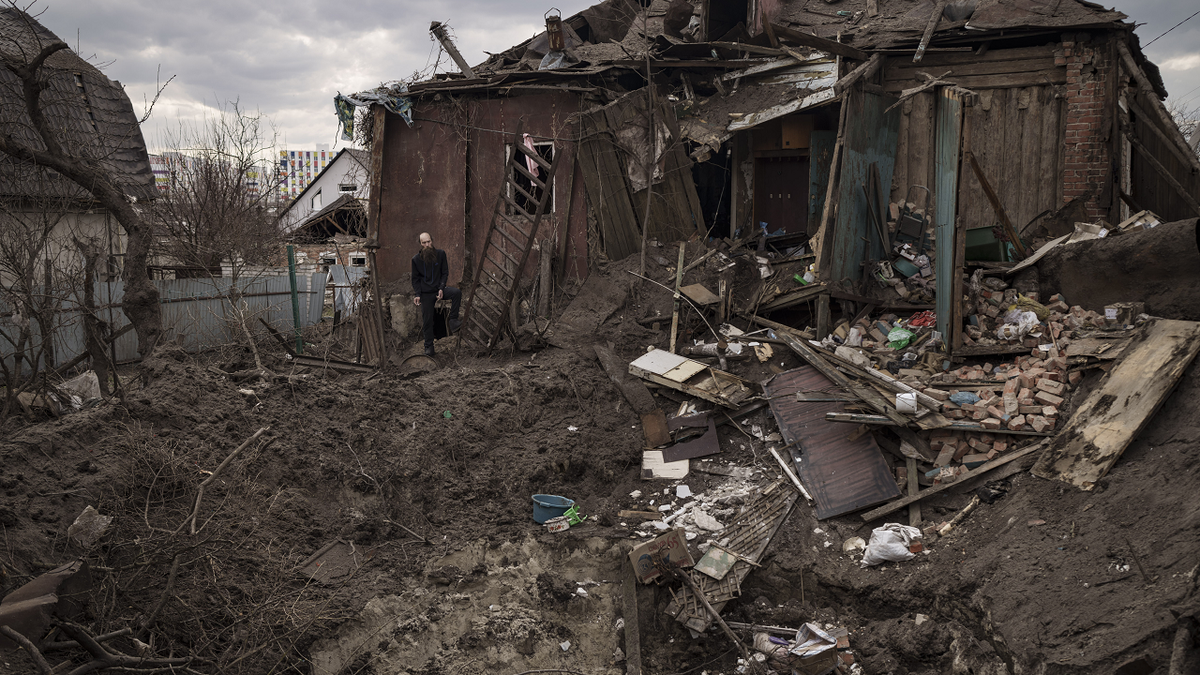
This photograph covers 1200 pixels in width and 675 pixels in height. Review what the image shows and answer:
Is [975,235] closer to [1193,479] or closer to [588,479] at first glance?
[1193,479]

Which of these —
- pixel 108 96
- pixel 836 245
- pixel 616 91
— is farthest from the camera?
pixel 108 96

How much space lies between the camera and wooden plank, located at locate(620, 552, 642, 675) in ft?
17.0

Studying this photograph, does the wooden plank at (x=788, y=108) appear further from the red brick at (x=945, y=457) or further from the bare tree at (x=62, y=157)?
the bare tree at (x=62, y=157)

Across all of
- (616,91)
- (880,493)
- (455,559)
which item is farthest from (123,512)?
(616,91)

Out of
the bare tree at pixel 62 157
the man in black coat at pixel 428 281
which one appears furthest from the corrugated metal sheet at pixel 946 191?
the bare tree at pixel 62 157

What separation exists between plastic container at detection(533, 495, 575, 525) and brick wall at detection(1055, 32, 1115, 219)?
7.30 m

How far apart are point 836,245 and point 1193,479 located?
14.6 ft

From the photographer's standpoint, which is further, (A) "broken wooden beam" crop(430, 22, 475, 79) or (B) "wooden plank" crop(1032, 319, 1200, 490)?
(A) "broken wooden beam" crop(430, 22, 475, 79)

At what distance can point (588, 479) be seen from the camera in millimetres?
7016

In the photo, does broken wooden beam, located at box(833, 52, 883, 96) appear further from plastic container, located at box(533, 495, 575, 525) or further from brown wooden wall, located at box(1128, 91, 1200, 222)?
plastic container, located at box(533, 495, 575, 525)

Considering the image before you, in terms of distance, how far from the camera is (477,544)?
594 cm

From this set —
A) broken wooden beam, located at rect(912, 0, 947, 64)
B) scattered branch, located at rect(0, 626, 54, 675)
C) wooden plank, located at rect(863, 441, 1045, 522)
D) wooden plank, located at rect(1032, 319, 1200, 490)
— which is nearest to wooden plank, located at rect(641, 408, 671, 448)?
wooden plank, located at rect(863, 441, 1045, 522)

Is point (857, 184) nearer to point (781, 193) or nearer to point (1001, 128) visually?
point (1001, 128)

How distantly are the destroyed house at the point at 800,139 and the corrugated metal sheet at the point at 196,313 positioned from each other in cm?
268
